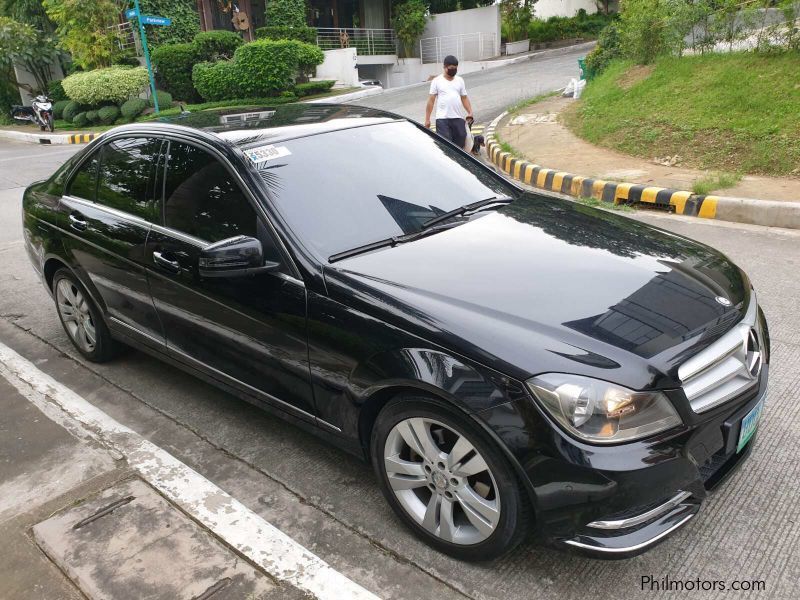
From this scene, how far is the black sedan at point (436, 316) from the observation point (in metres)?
2.10

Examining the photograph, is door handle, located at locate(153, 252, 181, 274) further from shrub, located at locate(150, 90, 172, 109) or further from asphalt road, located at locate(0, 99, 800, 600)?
shrub, located at locate(150, 90, 172, 109)

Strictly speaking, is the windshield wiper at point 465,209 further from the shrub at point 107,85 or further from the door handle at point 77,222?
the shrub at point 107,85

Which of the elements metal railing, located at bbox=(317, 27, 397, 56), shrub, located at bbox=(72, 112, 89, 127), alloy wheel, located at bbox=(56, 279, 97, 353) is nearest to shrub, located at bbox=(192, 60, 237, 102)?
shrub, located at bbox=(72, 112, 89, 127)

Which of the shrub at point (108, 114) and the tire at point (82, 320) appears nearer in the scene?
the tire at point (82, 320)

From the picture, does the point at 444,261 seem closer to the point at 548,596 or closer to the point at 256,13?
the point at 548,596

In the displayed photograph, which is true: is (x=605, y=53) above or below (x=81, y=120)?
above

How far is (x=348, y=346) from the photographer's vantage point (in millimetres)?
2549

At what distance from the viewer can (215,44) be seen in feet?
72.2

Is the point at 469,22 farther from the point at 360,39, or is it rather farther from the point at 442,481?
the point at 442,481

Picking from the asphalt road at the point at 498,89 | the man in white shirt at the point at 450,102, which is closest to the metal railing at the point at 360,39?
the asphalt road at the point at 498,89

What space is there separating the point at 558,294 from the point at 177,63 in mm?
21541

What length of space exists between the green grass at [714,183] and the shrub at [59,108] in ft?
67.8

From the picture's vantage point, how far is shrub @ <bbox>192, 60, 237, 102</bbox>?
20297mm

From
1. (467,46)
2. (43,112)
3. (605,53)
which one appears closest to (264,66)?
(43,112)
